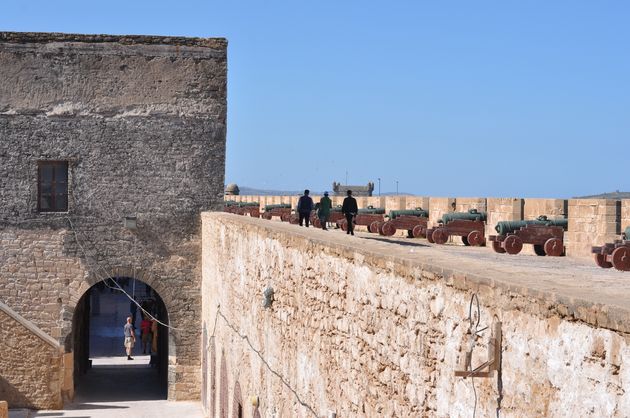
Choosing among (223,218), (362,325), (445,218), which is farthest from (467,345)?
(445,218)

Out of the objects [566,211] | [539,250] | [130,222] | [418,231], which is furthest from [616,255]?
[130,222]

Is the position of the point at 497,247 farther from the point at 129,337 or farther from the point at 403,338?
the point at 129,337

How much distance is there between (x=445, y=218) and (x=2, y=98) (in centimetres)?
882

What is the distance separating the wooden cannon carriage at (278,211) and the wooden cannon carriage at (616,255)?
15.3 metres

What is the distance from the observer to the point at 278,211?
2795 centimetres

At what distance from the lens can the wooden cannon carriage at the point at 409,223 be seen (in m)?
19.6

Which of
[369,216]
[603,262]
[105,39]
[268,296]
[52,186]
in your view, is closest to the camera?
[268,296]

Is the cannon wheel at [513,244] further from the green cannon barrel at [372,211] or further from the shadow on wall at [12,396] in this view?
the shadow on wall at [12,396]

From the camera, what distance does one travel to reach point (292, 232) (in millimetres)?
8898

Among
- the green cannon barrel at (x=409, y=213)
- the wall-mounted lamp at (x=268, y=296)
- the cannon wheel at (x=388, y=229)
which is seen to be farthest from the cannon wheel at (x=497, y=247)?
the wall-mounted lamp at (x=268, y=296)

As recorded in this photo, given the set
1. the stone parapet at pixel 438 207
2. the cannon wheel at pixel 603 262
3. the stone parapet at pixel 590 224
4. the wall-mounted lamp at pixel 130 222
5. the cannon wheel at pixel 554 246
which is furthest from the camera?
the wall-mounted lamp at pixel 130 222

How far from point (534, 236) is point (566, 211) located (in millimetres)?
969

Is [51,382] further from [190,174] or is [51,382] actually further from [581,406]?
[581,406]

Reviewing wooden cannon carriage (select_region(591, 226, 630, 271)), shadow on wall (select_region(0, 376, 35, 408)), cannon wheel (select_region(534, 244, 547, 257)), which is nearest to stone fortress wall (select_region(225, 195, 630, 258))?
cannon wheel (select_region(534, 244, 547, 257))
